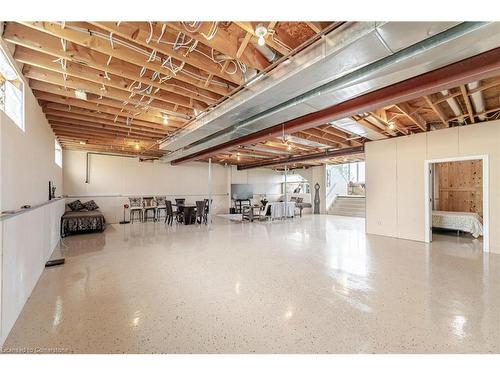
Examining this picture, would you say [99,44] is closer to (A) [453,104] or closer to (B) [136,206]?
(A) [453,104]

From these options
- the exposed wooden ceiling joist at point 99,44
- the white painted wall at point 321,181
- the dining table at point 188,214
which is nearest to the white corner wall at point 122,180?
the dining table at point 188,214

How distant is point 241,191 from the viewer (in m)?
11.8

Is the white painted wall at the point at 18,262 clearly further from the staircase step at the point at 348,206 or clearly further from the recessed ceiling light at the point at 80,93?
the staircase step at the point at 348,206

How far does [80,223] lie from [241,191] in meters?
7.19

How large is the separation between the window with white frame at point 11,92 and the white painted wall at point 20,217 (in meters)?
0.13

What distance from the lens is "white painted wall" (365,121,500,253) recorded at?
4273 millimetres

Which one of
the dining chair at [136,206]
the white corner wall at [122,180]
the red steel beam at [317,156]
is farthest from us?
the dining chair at [136,206]

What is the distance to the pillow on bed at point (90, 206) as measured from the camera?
7445 mm

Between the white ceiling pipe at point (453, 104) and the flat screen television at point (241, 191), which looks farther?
the flat screen television at point (241, 191)

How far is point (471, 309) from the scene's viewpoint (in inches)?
84.7

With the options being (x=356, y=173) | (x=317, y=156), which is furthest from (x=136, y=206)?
(x=356, y=173)
